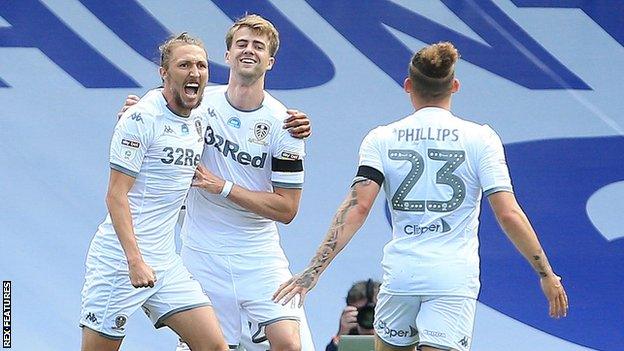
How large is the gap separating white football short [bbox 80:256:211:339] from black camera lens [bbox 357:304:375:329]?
1.35 metres

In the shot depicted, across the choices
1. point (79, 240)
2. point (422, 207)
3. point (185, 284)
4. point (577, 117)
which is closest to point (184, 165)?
point (185, 284)

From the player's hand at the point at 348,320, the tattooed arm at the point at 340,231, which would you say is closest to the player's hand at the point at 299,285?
the tattooed arm at the point at 340,231

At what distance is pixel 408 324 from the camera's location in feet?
16.5

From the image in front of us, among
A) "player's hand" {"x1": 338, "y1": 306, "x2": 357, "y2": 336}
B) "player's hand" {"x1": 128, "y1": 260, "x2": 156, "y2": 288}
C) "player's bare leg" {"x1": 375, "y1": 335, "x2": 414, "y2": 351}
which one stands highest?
"player's hand" {"x1": 338, "y1": 306, "x2": 357, "y2": 336}

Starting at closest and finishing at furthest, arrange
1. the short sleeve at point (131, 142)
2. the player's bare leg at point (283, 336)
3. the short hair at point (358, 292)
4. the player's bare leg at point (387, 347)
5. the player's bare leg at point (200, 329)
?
the player's bare leg at point (387, 347) → the short sleeve at point (131, 142) → the player's bare leg at point (200, 329) → the player's bare leg at point (283, 336) → the short hair at point (358, 292)

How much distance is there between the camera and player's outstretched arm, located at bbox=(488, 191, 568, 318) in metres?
4.81

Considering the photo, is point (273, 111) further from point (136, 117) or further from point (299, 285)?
point (299, 285)

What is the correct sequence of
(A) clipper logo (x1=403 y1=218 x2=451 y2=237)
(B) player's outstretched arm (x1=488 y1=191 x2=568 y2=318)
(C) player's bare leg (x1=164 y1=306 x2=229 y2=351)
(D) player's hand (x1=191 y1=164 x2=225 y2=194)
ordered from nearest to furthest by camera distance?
(B) player's outstretched arm (x1=488 y1=191 x2=568 y2=318)
(A) clipper logo (x1=403 y1=218 x2=451 y2=237)
(C) player's bare leg (x1=164 y1=306 x2=229 y2=351)
(D) player's hand (x1=191 y1=164 x2=225 y2=194)

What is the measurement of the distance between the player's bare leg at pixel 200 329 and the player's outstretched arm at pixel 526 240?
121 cm

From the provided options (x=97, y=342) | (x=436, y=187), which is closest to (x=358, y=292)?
(x=97, y=342)

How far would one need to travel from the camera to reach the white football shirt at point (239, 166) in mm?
5711

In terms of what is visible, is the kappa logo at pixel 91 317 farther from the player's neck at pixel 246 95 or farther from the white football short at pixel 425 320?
the white football short at pixel 425 320

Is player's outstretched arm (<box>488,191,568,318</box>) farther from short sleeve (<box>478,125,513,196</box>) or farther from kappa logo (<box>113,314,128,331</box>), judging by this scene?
kappa logo (<box>113,314,128,331</box>)

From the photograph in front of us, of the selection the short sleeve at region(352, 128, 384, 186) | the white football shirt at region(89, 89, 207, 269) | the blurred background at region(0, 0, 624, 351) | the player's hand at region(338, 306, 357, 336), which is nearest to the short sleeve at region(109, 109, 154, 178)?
the white football shirt at region(89, 89, 207, 269)
